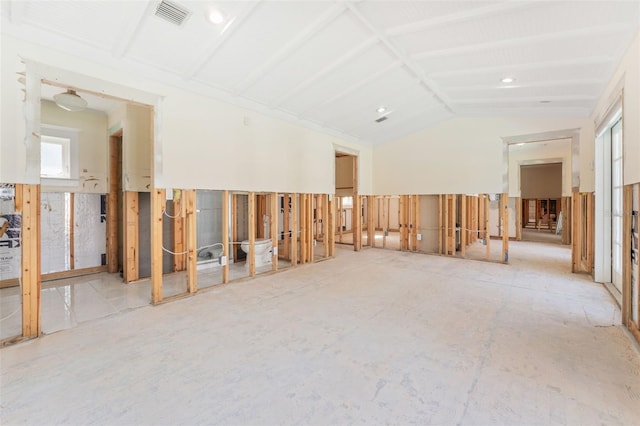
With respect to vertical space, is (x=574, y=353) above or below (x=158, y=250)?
below

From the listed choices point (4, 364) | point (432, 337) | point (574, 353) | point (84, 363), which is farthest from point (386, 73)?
point (4, 364)

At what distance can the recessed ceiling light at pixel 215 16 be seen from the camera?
2883 mm

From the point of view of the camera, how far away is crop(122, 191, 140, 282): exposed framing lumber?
484 cm

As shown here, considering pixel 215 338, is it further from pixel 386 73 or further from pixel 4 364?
pixel 386 73

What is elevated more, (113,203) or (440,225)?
(113,203)

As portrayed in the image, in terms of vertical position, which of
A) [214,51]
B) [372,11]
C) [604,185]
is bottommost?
[604,185]

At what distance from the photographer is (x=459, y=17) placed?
10.3 ft

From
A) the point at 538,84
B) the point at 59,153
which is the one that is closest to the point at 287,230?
the point at 59,153

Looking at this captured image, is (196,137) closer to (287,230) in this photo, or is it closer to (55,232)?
(287,230)

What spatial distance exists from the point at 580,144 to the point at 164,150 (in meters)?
7.40

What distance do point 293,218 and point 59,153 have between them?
14.8 feet

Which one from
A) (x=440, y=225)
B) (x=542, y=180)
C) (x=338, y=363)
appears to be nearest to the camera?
(x=338, y=363)

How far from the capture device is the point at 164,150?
3.88 m

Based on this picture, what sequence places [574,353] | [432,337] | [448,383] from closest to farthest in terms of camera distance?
[448,383] → [574,353] → [432,337]
